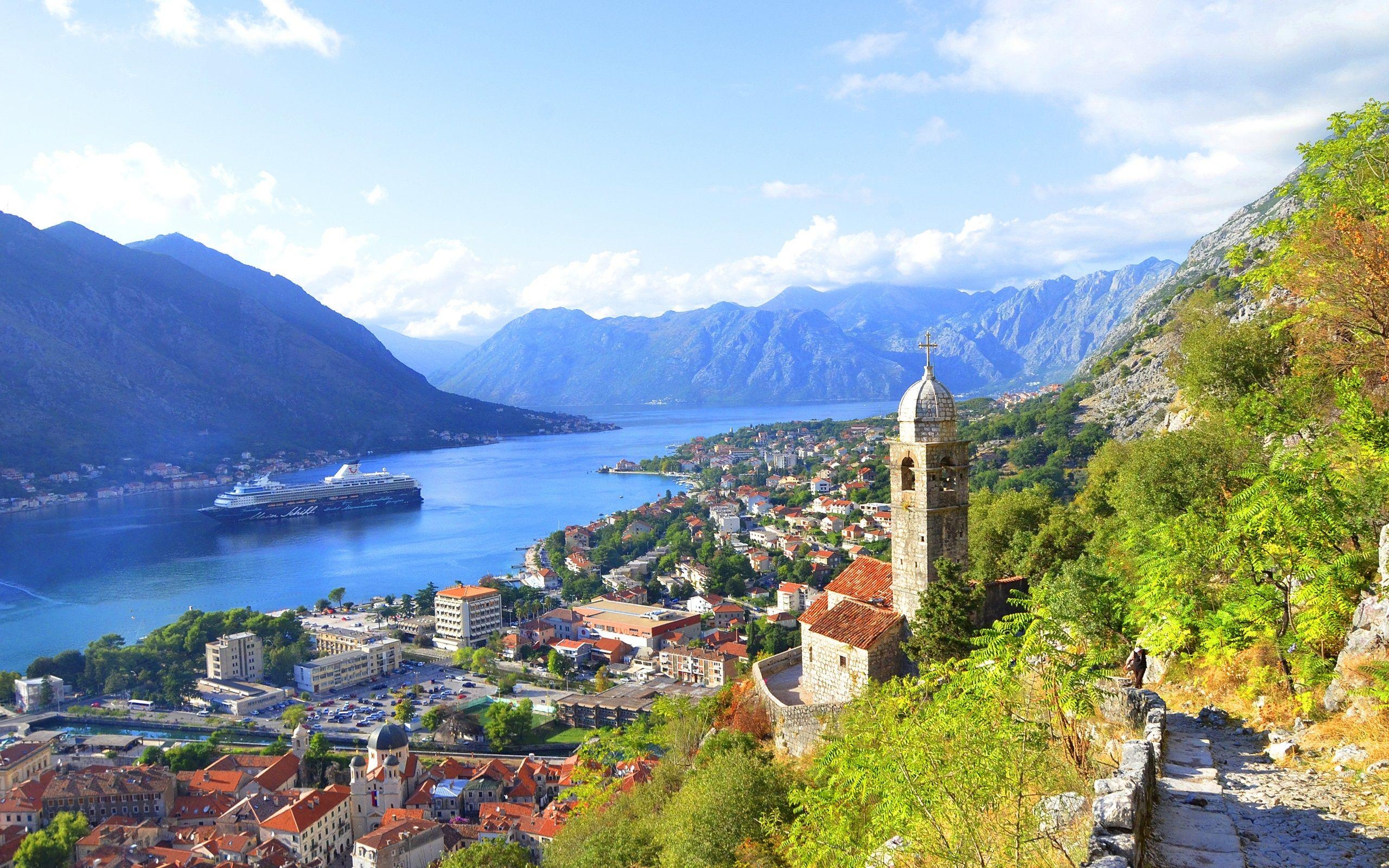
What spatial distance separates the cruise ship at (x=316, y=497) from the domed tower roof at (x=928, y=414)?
73.4 m

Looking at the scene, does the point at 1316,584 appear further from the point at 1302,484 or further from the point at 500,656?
the point at 500,656

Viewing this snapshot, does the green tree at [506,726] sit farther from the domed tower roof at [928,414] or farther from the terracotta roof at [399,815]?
the domed tower roof at [928,414]

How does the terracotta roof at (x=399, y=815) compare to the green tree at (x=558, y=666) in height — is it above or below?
below

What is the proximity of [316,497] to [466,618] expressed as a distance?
47620mm

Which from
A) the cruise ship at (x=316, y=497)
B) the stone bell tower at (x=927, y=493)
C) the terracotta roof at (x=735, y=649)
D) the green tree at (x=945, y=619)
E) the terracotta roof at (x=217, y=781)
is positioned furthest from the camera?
the cruise ship at (x=316, y=497)

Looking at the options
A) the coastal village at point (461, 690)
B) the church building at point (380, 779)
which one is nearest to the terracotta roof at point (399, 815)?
the coastal village at point (461, 690)

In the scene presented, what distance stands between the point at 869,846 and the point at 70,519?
3342 inches

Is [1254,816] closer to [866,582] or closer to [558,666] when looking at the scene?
[866,582]

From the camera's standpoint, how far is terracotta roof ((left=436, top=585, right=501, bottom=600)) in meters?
40.9

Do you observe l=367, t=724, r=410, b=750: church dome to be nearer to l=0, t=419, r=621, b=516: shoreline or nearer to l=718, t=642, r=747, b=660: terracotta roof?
l=718, t=642, r=747, b=660: terracotta roof

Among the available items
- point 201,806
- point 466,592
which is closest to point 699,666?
point 466,592

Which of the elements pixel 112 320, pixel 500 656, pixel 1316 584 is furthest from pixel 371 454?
pixel 1316 584

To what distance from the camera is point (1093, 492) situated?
15688 mm

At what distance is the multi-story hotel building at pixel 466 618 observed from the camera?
40656 millimetres
